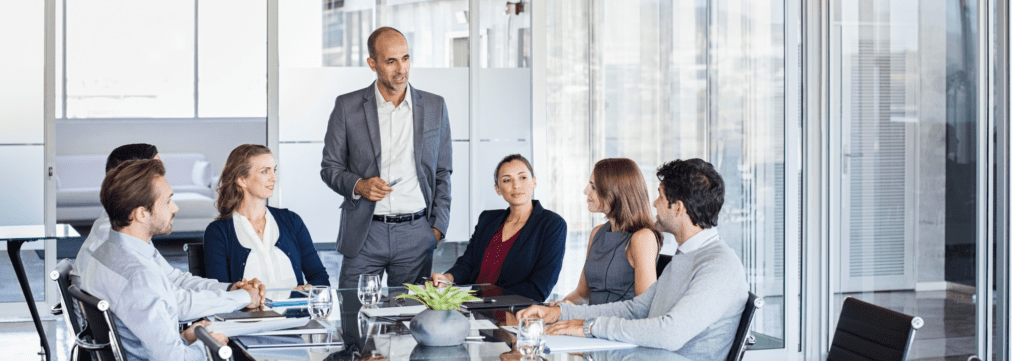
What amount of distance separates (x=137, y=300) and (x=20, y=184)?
4.43 m

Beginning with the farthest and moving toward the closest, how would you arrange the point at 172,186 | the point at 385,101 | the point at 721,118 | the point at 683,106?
the point at 172,186
the point at 683,106
the point at 721,118
the point at 385,101

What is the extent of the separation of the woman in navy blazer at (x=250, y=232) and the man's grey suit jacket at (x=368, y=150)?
301 mm

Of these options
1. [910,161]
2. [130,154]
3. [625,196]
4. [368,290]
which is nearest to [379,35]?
[130,154]

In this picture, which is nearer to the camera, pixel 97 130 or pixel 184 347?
pixel 184 347

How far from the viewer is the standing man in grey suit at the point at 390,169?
12.1ft

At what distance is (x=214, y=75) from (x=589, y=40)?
11.8ft

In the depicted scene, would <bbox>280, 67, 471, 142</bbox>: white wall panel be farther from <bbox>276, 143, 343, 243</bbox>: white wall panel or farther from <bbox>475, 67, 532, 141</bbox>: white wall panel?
<bbox>475, 67, 532, 141</bbox>: white wall panel

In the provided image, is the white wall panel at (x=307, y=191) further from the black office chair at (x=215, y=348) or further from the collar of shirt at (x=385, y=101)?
the black office chair at (x=215, y=348)

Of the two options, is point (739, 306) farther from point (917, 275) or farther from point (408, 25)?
point (408, 25)

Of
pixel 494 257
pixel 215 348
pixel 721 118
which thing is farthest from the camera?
pixel 721 118

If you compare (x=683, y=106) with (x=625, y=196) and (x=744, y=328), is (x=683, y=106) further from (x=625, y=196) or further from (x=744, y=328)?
(x=744, y=328)

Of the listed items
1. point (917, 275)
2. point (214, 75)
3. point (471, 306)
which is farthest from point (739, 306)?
→ point (214, 75)

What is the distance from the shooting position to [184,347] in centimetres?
226

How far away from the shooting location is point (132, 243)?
236 centimetres
